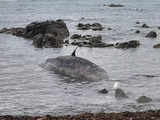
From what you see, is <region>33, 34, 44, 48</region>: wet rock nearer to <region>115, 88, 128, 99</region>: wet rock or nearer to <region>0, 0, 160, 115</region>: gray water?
<region>0, 0, 160, 115</region>: gray water

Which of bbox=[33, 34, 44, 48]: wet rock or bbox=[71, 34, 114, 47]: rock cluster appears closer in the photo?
bbox=[33, 34, 44, 48]: wet rock

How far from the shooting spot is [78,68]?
20750 millimetres

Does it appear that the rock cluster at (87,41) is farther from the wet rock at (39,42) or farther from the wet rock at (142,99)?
the wet rock at (142,99)

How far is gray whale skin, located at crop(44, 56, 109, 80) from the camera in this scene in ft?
65.8

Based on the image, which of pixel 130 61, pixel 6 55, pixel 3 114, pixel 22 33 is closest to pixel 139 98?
pixel 3 114

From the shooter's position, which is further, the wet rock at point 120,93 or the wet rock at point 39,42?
the wet rock at point 39,42

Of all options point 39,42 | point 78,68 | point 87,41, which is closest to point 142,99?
point 78,68

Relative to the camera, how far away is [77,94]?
1725 cm

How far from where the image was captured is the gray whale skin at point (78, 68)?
65.8ft

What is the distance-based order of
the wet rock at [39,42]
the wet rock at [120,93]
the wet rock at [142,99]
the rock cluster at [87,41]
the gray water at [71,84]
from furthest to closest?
1. the rock cluster at [87,41]
2. the wet rock at [39,42]
3. the wet rock at [120,93]
4. the wet rock at [142,99]
5. the gray water at [71,84]

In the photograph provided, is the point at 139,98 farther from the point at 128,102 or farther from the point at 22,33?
the point at 22,33

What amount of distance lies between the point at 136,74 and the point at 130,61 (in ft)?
15.8

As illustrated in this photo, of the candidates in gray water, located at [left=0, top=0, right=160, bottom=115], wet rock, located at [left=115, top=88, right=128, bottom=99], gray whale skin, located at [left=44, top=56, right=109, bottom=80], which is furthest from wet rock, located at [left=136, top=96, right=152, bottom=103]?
gray whale skin, located at [left=44, top=56, right=109, bottom=80]

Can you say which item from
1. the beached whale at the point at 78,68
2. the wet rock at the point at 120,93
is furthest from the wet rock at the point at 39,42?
the wet rock at the point at 120,93
